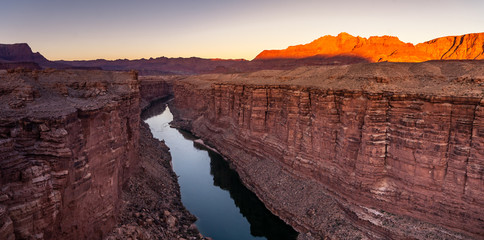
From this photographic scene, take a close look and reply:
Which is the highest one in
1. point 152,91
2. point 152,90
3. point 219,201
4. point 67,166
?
point 67,166

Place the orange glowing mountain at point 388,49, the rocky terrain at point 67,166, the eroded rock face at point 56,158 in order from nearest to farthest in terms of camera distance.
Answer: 1. the eroded rock face at point 56,158
2. the rocky terrain at point 67,166
3. the orange glowing mountain at point 388,49

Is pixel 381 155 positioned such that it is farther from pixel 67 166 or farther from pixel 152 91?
pixel 152 91

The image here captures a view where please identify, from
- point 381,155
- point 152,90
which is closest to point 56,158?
point 381,155

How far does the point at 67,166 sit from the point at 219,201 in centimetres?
1720

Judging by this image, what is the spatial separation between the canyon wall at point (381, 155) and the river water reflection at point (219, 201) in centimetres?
108

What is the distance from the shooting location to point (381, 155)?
18078mm

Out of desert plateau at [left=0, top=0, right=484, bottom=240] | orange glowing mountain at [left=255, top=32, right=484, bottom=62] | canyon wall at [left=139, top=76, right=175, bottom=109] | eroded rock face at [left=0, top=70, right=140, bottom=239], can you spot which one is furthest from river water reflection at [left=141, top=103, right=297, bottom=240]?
orange glowing mountain at [left=255, top=32, right=484, bottom=62]

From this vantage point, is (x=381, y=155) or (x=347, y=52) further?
(x=347, y=52)

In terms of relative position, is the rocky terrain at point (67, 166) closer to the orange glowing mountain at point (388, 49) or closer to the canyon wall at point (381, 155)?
the canyon wall at point (381, 155)

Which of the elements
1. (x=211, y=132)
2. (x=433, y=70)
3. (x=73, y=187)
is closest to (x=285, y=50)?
(x=211, y=132)

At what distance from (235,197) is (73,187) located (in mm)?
17423

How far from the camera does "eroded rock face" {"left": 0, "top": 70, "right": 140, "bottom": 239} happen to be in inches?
372

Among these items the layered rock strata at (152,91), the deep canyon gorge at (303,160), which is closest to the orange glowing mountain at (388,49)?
the deep canyon gorge at (303,160)

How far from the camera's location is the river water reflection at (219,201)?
21609 mm
